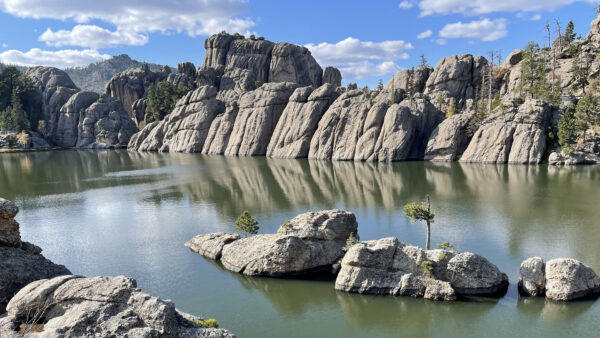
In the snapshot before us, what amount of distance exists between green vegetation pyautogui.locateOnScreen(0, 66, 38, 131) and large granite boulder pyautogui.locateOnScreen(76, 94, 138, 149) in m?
18.0

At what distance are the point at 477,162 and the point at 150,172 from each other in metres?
69.8

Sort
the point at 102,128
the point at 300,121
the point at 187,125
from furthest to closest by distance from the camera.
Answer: the point at 102,128, the point at 187,125, the point at 300,121

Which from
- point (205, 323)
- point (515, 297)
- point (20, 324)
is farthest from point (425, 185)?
point (20, 324)

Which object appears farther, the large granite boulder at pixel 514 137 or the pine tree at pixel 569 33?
the pine tree at pixel 569 33

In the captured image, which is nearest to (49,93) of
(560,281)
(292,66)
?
(292,66)

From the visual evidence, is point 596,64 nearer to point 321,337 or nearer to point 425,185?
point 425,185

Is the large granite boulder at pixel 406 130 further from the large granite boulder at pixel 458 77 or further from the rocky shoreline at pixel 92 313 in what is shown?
the rocky shoreline at pixel 92 313

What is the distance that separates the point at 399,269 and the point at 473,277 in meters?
4.63

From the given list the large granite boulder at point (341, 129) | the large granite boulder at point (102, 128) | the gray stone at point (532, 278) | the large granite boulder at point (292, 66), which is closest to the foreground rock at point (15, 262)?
the gray stone at point (532, 278)

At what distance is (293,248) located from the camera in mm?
30719

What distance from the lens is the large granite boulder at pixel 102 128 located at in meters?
157

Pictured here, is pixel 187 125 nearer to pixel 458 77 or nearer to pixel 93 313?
pixel 458 77

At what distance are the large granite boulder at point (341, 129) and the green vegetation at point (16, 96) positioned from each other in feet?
369

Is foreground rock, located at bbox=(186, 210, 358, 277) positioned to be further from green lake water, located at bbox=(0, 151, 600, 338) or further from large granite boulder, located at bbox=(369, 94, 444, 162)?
large granite boulder, located at bbox=(369, 94, 444, 162)
